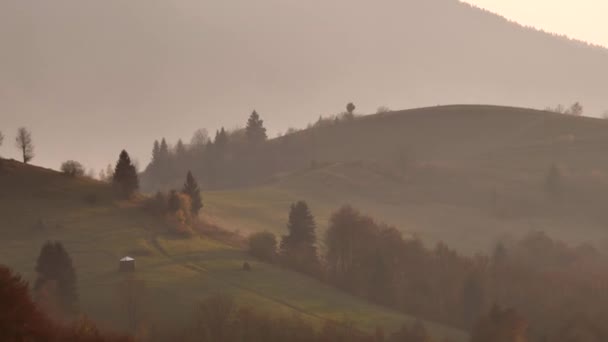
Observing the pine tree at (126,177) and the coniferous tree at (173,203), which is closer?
the coniferous tree at (173,203)

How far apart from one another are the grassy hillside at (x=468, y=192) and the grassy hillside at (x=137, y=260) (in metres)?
22.8

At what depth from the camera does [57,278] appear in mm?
74312

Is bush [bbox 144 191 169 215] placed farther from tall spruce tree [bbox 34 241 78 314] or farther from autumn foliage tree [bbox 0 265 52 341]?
autumn foliage tree [bbox 0 265 52 341]

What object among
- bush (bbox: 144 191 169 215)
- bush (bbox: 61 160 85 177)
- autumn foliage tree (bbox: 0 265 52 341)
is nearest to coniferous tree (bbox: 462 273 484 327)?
bush (bbox: 144 191 169 215)

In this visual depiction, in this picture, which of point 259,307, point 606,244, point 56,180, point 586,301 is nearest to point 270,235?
point 259,307

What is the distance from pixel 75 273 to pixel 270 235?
2839cm

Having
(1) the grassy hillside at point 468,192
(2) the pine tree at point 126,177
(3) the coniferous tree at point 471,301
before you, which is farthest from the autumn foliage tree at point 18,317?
(1) the grassy hillside at point 468,192

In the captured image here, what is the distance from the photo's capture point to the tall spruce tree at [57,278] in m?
72.5

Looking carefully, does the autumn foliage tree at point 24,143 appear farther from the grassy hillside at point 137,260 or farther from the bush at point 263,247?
the bush at point 263,247

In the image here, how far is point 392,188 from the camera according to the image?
166m

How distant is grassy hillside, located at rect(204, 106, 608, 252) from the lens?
137 meters

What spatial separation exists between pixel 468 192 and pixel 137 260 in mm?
94676

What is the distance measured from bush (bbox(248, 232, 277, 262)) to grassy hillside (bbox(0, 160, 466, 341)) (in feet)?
7.48

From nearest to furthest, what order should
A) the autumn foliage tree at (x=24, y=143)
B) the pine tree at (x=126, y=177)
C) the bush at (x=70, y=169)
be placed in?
1. the pine tree at (x=126, y=177)
2. the bush at (x=70, y=169)
3. the autumn foliage tree at (x=24, y=143)
